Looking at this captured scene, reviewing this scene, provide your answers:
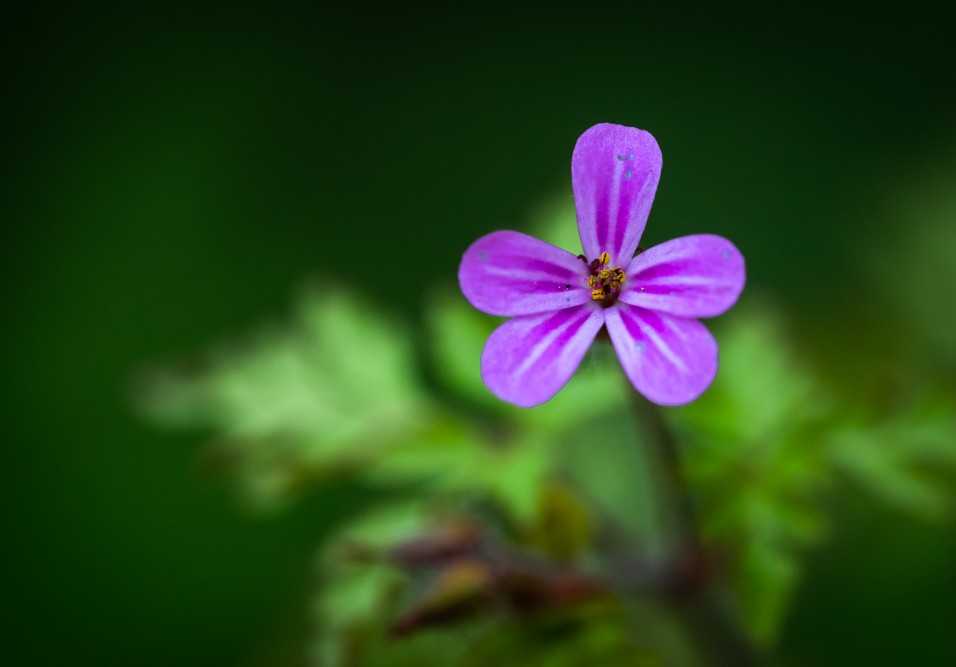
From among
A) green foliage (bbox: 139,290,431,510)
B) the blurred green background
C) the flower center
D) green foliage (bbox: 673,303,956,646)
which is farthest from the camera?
the blurred green background

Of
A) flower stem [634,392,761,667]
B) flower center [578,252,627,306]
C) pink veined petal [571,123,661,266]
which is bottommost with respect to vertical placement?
flower stem [634,392,761,667]

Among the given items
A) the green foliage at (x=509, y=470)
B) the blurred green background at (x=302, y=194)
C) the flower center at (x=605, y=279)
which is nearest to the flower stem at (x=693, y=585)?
the green foliage at (x=509, y=470)

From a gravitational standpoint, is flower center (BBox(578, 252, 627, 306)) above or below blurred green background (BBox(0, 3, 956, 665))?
below

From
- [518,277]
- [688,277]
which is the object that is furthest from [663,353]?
[518,277]

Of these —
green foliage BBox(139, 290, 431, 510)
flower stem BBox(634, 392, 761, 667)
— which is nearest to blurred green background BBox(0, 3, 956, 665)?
green foliage BBox(139, 290, 431, 510)

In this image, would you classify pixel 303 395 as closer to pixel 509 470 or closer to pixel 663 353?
pixel 509 470

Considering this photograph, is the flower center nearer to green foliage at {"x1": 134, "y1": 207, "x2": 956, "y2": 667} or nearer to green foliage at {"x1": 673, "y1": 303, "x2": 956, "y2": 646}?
green foliage at {"x1": 134, "y1": 207, "x2": 956, "y2": 667}
